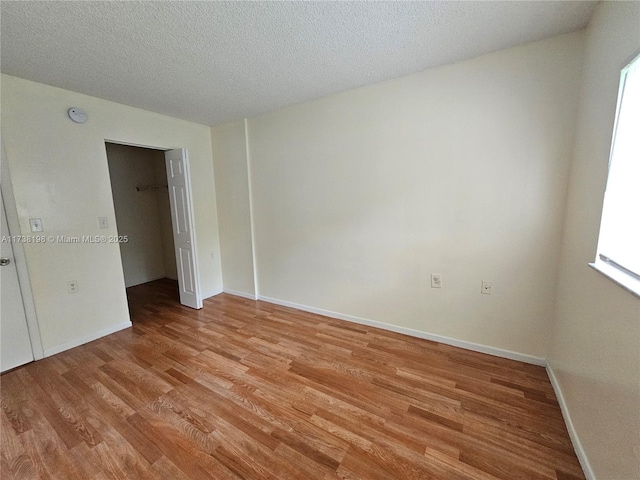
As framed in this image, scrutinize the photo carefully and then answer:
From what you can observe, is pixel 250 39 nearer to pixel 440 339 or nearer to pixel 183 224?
pixel 183 224

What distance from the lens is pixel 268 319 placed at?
308cm

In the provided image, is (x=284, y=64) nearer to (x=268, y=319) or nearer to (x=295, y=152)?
(x=295, y=152)

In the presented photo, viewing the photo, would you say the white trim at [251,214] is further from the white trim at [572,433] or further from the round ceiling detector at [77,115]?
the white trim at [572,433]

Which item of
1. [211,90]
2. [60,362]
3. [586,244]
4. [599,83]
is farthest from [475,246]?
[60,362]

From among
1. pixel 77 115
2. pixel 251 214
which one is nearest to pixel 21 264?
pixel 77 115

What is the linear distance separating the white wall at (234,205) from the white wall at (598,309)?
3243 mm

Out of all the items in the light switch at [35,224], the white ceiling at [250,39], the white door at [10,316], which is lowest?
the white door at [10,316]

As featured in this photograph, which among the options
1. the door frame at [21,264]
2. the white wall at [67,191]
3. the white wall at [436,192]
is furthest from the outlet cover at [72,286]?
the white wall at [436,192]

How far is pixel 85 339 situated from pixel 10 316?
0.62 meters

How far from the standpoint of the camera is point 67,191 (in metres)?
→ 2.47

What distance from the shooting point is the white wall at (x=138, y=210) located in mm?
4242

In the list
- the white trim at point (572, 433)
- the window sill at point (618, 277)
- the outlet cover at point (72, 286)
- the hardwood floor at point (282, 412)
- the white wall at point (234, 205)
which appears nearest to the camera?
the window sill at point (618, 277)

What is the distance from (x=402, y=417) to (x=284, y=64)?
271cm

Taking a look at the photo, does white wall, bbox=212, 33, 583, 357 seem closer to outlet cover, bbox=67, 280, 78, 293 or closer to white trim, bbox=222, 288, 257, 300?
white trim, bbox=222, 288, 257, 300
